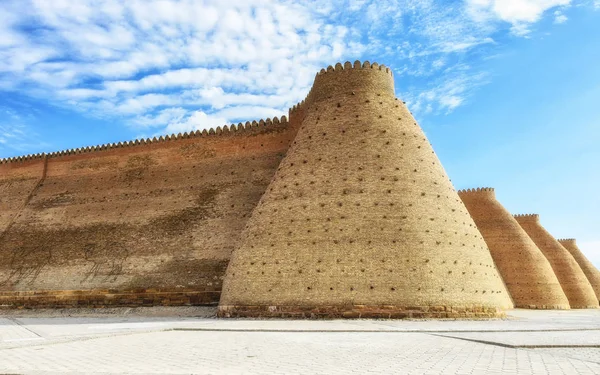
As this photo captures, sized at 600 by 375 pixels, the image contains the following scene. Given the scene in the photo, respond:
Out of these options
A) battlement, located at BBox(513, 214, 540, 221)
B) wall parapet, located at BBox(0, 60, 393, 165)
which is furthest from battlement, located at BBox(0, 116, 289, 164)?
battlement, located at BBox(513, 214, 540, 221)

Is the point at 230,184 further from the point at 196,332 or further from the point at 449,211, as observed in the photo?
the point at 196,332

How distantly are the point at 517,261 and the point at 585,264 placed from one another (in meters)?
13.6

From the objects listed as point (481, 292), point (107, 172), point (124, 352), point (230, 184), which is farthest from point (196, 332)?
point (107, 172)

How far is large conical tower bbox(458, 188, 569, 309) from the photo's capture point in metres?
25.4

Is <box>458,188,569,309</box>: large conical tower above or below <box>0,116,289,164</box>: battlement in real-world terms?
below

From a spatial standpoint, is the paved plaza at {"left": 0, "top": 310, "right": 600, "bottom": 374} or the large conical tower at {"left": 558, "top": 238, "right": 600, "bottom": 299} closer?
the paved plaza at {"left": 0, "top": 310, "right": 600, "bottom": 374}

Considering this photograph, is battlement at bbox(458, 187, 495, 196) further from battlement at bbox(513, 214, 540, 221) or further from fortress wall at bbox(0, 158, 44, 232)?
fortress wall at bbox(0, 158, 44, 232)

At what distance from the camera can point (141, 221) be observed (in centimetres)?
2111

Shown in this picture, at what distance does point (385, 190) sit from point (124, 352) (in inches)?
352

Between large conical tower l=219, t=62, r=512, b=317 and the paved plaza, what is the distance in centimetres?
262

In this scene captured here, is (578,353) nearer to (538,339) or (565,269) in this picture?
(538,339)

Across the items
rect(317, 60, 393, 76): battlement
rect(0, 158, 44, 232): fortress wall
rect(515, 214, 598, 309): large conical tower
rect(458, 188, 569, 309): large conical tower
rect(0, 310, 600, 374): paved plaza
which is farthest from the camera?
rect(515, 214, 598, 309): large conical tower

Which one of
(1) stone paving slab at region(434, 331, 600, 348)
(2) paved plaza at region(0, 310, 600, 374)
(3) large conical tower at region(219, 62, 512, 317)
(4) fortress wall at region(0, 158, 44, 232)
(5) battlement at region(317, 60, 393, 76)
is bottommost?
(2) paved plaza at region(0, 310, 600, 374)

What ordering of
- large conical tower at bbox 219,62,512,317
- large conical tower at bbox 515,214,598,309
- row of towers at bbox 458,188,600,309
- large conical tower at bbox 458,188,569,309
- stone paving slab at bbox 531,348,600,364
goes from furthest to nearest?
large conical tower at bbox 515,214,598,309
row of towers at bbox 458,188,600,309
large conical tower at bbox 458,188,569,309
large conical tower at bbox 219,62,512,317
stone paving slab at bbox 531,348,600,364
